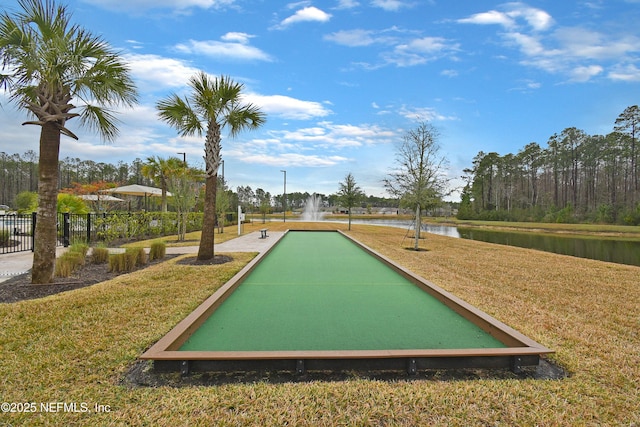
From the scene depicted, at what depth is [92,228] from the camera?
1266 cm

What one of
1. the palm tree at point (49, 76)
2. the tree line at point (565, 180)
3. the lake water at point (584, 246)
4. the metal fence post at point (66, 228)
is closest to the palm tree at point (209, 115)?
the palm tree at point (49, 76)

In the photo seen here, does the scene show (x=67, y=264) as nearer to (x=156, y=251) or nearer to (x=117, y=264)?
(x=117, y=264)

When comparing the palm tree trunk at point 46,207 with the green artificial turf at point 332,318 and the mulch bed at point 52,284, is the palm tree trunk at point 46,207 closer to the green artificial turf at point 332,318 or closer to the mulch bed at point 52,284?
the mulch bed at point 52,284

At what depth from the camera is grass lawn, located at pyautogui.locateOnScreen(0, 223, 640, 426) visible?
2158 millimetres

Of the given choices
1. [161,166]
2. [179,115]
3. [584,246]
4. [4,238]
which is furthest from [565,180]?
[4,238]

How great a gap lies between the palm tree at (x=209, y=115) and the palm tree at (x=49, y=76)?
7.13ft

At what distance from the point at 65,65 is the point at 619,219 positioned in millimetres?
49203

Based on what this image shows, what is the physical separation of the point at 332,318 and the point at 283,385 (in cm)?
159

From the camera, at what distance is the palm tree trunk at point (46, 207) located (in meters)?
5.21

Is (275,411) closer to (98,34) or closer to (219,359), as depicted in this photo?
(219,359)

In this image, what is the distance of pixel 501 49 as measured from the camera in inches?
471

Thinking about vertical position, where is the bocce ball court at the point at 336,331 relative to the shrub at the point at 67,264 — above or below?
below

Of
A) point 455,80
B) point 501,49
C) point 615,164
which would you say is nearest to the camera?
point 501,49

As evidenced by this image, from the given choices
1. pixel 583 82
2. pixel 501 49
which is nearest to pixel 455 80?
pixel 501 49
